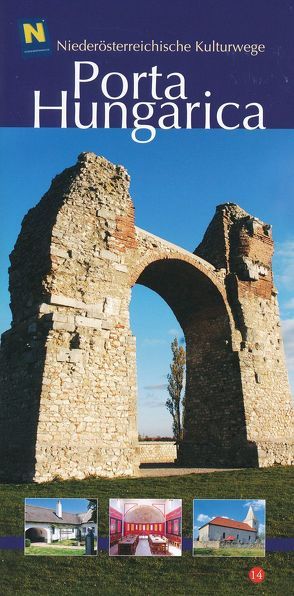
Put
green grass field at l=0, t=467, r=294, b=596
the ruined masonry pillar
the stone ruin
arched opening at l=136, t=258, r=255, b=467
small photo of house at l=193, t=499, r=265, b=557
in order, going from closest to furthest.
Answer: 1. green grass field at l=0, t=467, r=294, b=596
2. small photo of house at l=193, t=499, r=265, b=557
3. the ruined masonry pillar
4. the stone ruin
5. arched opening at l=136, t=258, r=255, b=467

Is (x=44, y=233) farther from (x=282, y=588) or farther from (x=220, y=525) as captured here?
(x=282, y=588)

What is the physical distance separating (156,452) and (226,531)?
51.0 ft

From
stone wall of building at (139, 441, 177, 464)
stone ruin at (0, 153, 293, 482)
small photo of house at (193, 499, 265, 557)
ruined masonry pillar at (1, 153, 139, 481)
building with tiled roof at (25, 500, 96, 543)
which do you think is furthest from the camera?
stone wall of building at (139, 441, 177, 464)

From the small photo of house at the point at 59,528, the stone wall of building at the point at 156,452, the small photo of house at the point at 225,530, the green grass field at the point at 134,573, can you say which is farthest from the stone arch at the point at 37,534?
the stone wall of building at the point at 156,452

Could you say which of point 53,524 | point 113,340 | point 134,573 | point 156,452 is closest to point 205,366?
point 113,340

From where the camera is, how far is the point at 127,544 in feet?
24.6

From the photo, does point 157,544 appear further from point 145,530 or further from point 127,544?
point 127,544

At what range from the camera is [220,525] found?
7402 mm

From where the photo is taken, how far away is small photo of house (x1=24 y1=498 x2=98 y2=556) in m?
7.24

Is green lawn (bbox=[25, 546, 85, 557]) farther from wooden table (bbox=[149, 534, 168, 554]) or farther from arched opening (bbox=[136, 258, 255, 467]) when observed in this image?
arched opening (bbox=[136, 258, 255, 467])

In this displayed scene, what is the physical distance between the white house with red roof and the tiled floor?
368 millimetres

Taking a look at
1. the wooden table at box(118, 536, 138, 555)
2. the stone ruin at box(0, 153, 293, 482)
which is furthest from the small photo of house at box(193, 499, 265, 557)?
the stone ruin at box(0, 153, 293, 482)

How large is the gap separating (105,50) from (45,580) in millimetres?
6988

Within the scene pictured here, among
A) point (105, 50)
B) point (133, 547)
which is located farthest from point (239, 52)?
point (133, 547)
